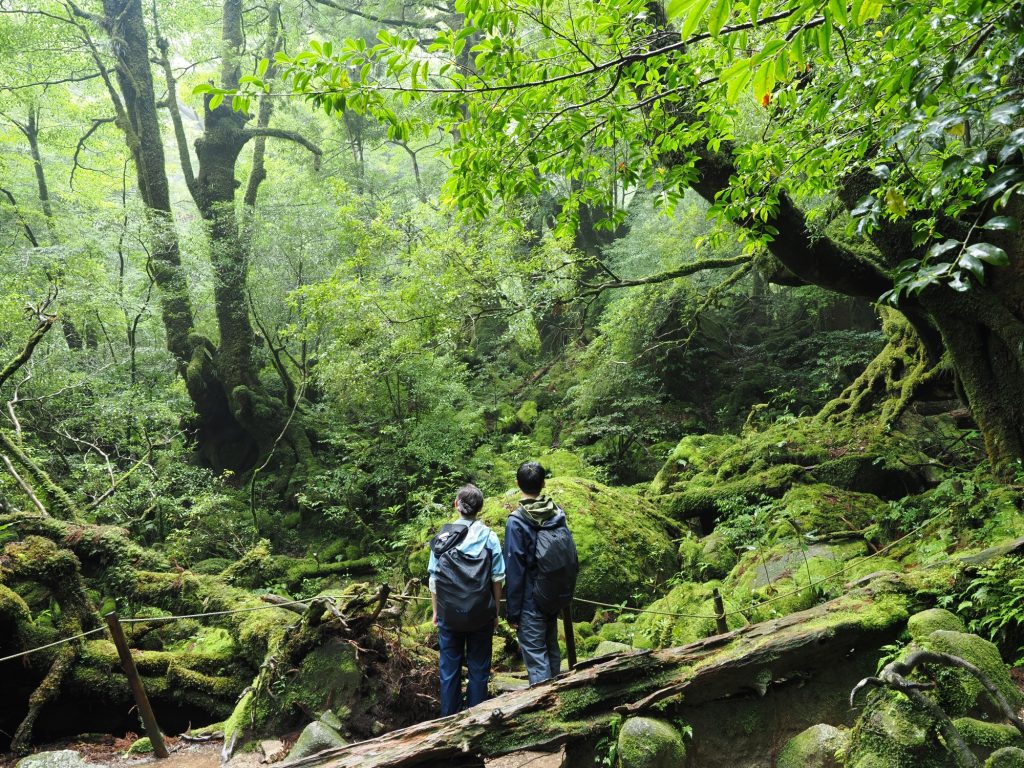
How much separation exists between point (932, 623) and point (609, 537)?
4.03 metres

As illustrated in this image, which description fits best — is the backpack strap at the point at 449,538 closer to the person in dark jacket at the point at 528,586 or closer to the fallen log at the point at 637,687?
the person in dark jacket at the point at 528,586

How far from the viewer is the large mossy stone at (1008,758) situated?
91.4 inches

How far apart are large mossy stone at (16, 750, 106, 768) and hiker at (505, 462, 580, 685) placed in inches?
139

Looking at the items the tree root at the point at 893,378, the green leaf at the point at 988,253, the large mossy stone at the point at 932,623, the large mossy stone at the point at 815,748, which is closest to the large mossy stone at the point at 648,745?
the large mossy stone at the point at 815,748

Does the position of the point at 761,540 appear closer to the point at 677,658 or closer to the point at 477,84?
the point at 677,658

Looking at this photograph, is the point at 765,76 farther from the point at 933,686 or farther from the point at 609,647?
the point at 609,647

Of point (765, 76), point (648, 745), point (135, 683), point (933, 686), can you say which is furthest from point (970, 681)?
point (135, 683)

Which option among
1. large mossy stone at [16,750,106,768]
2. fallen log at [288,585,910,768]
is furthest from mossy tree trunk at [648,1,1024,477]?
large mossy stone at [16,750,106,768]

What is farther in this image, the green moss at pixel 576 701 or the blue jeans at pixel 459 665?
the blue jeans at pixel 459 665

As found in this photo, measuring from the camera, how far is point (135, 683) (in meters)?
5.05

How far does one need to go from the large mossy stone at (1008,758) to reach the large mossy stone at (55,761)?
579cm

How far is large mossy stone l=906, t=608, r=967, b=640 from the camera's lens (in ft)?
11.0

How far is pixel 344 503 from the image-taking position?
489 inches

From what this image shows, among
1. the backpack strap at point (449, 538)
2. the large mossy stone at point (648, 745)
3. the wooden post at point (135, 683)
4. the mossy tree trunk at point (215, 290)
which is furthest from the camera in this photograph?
the mossy tree trunk at point (215, 290)
